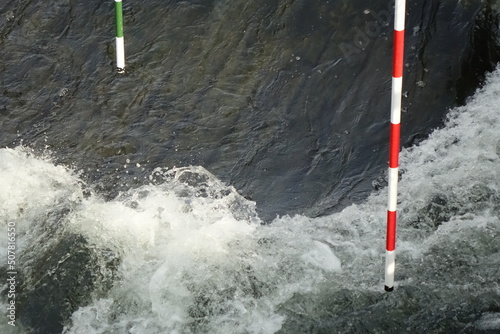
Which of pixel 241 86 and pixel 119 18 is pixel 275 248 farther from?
pixel 119 18

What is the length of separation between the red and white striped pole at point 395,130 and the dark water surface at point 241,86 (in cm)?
104

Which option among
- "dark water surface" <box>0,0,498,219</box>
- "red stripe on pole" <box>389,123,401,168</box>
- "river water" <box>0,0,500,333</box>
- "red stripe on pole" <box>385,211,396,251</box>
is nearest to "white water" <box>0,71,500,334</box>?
"river water" <box>0,0,500,333</box>

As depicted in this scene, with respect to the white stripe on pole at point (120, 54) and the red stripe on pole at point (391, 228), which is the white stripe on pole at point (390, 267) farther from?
the white stripe on pole at point (120, 54)

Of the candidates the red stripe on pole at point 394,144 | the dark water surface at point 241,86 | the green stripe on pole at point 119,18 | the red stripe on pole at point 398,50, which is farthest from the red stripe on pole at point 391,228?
the green stripe on pole at point 119,18

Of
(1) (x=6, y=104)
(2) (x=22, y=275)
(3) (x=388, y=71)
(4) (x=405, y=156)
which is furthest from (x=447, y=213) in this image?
(1) (x=6, y=104)

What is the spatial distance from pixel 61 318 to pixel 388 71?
3.45 meters

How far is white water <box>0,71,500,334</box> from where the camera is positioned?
4746 millimetres

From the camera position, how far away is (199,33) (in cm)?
718

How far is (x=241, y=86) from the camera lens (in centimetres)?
672

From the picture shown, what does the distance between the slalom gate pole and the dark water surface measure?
91 millimetres

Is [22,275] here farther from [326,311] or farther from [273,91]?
[273,91]

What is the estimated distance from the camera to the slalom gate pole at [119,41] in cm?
652

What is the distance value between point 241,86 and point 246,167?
3.18 ft

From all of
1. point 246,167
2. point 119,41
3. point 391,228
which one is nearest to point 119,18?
point 119,41
